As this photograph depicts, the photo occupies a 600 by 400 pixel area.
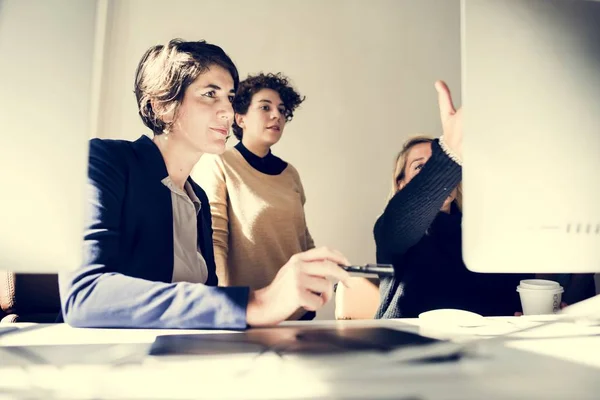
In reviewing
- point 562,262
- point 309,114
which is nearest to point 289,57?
point 309,114

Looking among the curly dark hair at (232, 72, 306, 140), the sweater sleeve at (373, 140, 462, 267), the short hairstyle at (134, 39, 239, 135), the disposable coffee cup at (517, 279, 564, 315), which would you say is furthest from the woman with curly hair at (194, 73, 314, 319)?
the disposable coffee cup at (517, 279, 564, 315)

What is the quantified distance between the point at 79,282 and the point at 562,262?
29.7 inches

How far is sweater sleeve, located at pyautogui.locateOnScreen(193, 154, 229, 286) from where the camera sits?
1169 millimetres

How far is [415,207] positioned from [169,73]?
75 centimetres

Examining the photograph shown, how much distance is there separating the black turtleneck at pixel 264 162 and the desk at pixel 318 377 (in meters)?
0.72

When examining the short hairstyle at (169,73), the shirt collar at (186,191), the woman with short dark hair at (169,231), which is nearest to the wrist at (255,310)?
the woman with short dark hair at (169,231)

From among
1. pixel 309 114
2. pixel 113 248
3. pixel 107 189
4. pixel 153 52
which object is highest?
pixel 153 52

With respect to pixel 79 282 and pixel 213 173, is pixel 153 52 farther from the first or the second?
pixel 79 282

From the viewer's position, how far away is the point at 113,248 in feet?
2.60

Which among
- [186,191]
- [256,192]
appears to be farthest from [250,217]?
[186,191]

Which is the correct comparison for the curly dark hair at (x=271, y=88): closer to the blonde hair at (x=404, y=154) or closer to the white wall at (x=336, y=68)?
the white wall at (x=336, y=68)

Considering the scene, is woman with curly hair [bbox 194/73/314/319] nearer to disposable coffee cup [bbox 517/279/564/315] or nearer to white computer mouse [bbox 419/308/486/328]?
white computer mouse [bbox 419/308/486/328]

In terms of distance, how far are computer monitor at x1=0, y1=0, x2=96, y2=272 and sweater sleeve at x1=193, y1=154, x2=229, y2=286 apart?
2.02 ft

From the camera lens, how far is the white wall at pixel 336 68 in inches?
49.4
